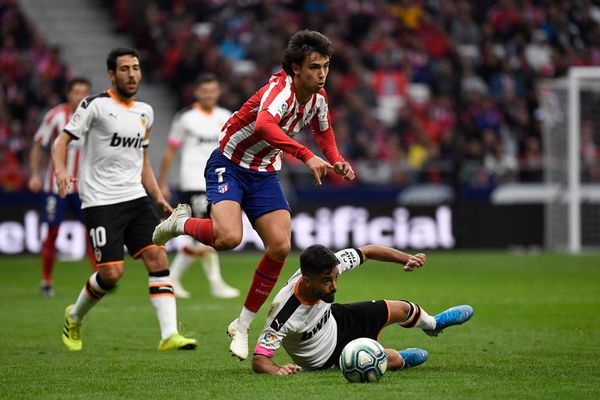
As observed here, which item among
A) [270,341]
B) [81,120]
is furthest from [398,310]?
[81,120]

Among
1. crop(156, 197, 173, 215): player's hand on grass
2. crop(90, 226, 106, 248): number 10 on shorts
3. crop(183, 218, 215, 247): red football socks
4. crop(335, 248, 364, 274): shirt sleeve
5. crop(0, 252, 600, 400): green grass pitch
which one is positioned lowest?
crop(0, 252, 600, 400): green grass pitch

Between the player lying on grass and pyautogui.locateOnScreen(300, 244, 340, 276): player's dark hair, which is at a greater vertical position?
pyautogui.locateOnScreen(300, 244, 340, 276): player's dark hair

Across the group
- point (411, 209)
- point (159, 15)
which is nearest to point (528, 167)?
point (411, 209)

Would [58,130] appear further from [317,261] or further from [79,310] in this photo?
[317,261]

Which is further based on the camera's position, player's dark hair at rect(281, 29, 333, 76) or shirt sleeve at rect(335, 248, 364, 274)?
player's dark hair at rect(281, 29, 333, 76)

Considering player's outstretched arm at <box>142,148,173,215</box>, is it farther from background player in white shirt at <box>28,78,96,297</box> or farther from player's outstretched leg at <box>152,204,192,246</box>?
background player in white shirt at <box>28,78,96,297</box>

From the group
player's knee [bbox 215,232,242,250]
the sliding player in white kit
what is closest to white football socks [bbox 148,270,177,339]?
the sliding player in white kit

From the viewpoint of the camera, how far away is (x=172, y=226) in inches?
352

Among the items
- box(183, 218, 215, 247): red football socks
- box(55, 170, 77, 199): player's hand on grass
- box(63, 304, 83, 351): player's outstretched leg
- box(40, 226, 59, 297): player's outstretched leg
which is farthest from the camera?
box(40, 226, 59, 297): player's outstretched leg

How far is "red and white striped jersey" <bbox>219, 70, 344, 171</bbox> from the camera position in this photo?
327 inches

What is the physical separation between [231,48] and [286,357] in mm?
17703

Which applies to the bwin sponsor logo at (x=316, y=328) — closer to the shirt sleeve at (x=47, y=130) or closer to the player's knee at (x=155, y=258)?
the player's knee at (x=155, y=258)

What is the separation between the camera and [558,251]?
21.6 m

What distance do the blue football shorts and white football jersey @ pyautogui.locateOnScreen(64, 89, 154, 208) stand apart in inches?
47.9
